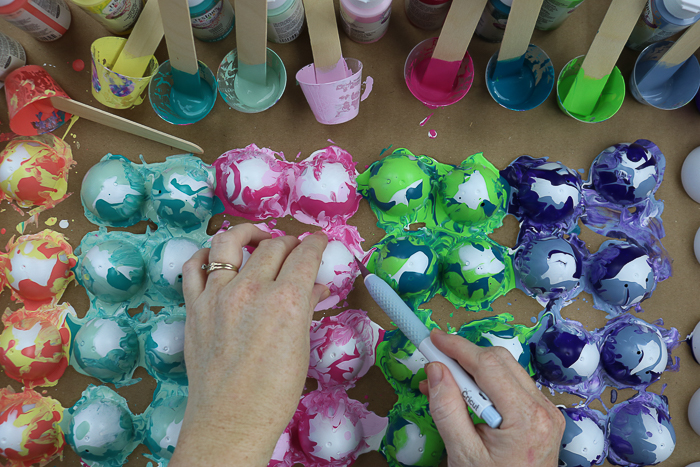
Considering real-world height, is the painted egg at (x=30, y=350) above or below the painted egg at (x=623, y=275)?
below

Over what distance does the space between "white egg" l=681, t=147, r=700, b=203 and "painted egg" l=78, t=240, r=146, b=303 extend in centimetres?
111

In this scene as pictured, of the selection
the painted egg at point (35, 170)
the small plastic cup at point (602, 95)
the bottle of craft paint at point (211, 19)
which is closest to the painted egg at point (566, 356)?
the small plastic cup at point (602, 95)

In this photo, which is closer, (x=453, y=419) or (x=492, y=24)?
(x=453, y=419)

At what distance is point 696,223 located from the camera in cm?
89

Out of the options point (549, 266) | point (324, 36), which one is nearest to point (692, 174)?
point (549, 266)

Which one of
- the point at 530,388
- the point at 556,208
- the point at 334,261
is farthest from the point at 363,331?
the point at 556,208

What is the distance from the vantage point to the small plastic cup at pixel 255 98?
88cm

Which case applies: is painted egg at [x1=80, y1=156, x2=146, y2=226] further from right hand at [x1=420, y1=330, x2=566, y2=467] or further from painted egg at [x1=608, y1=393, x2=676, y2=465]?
painted egg at [x1=608, y1=393, x2=676, y2=465]

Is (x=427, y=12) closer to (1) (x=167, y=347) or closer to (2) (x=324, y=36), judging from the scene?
(2) (x=324, y=36)

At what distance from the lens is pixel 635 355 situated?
821mm

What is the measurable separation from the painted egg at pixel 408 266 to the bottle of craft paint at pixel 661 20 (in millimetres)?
610

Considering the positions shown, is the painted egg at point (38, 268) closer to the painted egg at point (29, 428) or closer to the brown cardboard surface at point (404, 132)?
the brown cardboard surface at point (404, 132)

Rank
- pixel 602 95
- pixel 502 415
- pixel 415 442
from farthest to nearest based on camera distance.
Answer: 1. pixel 602 95
2. pixel 415 442
3. pixel 502 415

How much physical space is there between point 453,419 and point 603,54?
2.39 feet
